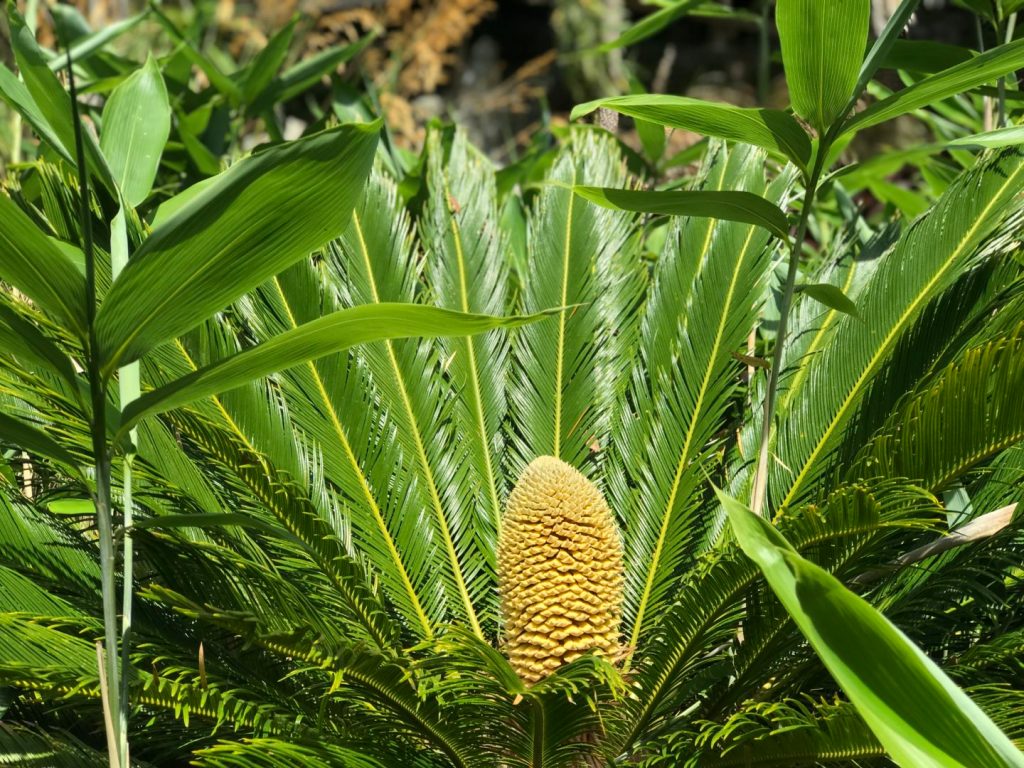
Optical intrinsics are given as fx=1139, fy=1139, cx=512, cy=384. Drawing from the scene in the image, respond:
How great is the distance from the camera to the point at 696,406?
2.00 meters

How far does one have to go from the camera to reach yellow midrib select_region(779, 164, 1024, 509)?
1865mm

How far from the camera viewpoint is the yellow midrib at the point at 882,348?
1865 mm

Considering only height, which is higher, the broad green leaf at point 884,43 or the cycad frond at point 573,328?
the cycad frond at point 573,328

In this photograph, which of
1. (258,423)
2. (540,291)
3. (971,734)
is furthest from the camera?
(540,291)

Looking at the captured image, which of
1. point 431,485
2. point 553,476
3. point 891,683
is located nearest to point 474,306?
point 431,485

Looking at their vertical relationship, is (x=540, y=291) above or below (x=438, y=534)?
above

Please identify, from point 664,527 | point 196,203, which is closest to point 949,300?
point 664,527

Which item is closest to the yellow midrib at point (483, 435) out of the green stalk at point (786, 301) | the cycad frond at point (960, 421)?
the green stalk at point (786, 301)

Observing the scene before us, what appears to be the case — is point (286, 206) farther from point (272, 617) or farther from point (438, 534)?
point (438, 534)

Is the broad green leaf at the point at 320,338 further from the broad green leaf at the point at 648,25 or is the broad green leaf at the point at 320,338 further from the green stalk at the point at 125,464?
the broad green leaf at the point at 648,25

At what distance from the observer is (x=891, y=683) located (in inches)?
31.5

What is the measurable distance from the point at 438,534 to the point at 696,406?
1.67ft

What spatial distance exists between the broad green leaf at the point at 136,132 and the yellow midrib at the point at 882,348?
1103mm

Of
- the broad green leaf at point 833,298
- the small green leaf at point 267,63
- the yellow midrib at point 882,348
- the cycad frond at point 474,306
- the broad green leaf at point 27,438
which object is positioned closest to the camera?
the broad green leaf at point 27,438
